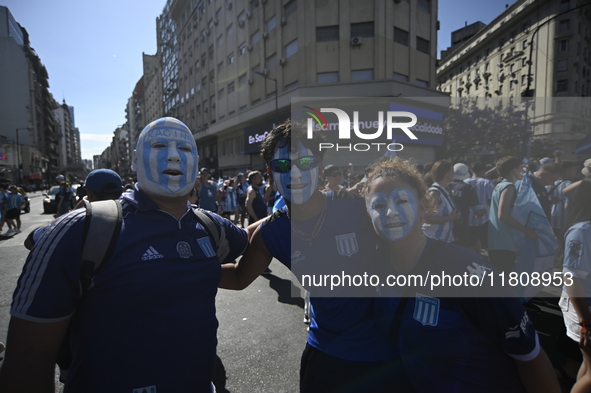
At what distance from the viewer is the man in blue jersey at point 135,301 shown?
1.15 meters

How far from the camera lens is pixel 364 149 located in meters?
20.9

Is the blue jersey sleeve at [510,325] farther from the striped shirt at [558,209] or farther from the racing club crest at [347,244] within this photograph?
the striped shirt at [558,209]

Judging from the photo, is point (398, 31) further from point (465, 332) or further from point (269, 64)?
point (465, 332)

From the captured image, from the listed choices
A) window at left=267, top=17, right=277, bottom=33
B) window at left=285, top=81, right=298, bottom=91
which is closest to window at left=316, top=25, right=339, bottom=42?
window at left=285, top=81, right=298, bottom=91

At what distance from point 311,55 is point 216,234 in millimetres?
22517

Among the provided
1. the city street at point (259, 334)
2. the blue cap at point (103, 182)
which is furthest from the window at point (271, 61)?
the blue cap at point (103, 182)

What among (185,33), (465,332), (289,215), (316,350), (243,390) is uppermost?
(185,33)

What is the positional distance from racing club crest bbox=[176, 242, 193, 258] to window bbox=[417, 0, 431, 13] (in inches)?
1083

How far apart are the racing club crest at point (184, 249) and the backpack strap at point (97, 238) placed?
260 mm

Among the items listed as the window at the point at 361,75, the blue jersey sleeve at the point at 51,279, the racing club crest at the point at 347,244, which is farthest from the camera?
the window at the point at 361,75

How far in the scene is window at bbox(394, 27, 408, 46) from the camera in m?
21.9

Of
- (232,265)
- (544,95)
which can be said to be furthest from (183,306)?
(544,95)

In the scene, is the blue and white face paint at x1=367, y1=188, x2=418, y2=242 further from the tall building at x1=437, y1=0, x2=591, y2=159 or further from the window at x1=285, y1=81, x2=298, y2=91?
the tall building at x1=437, y1=0, x2=591, y2=159

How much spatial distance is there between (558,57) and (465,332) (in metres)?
59.7
